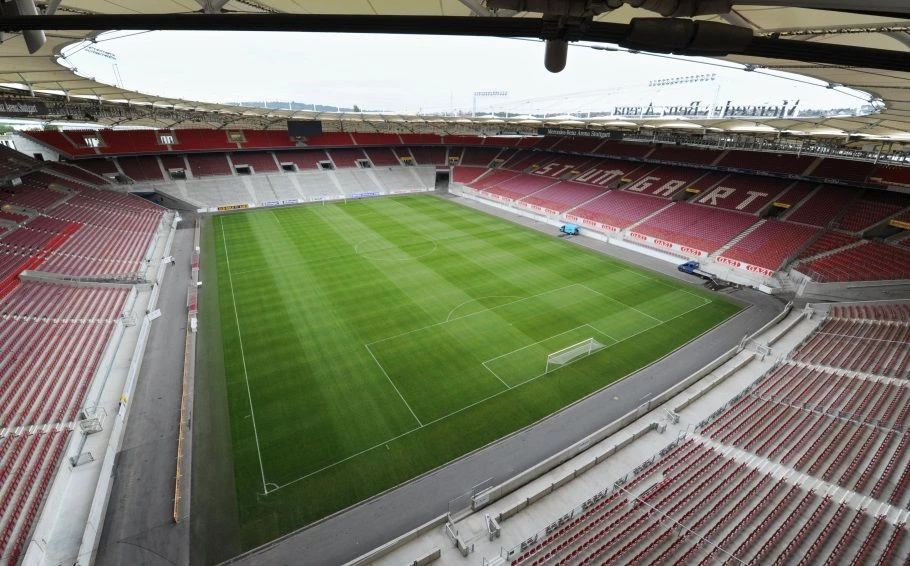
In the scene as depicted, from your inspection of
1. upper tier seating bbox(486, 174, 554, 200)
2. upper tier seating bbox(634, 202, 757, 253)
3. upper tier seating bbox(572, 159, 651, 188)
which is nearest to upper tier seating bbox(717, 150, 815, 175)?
upper tier seating bbox(634, 202, 757, 253)

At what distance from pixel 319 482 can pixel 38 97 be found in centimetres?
2758

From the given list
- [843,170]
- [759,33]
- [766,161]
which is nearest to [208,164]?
[759,33]

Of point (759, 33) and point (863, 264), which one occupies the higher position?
point (759, 33)

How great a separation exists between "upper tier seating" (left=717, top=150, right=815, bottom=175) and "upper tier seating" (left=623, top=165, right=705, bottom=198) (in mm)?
2412

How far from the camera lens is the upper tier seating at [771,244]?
25.1 metres

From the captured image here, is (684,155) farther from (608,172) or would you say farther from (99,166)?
(99,166)

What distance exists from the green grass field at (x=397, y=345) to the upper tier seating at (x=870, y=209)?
40.1 ft

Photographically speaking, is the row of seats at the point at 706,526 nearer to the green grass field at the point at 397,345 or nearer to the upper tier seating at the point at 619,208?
the green grass field at the point at 397,345

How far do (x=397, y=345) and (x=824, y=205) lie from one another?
30.6 meters

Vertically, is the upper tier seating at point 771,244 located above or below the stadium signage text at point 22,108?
below

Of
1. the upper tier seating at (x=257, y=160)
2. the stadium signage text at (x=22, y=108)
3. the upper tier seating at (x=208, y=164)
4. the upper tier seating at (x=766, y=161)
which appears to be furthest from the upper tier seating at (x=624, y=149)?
the stadium signage text at (x=22, y=108)

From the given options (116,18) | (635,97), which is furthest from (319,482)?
(635,97)

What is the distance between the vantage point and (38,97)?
23.1 m

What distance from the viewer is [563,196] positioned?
40.6m
